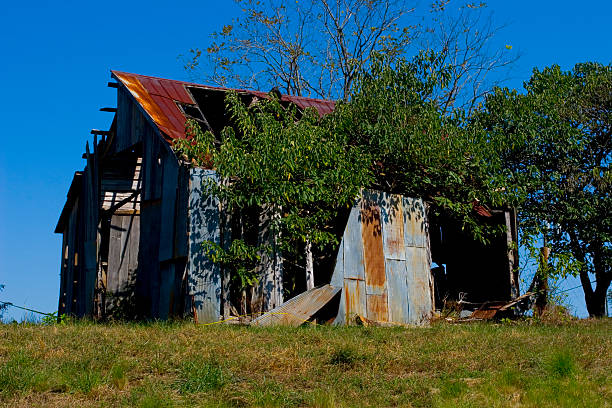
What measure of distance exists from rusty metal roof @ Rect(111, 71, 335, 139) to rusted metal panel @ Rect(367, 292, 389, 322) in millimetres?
4939

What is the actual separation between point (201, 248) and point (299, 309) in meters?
2.08

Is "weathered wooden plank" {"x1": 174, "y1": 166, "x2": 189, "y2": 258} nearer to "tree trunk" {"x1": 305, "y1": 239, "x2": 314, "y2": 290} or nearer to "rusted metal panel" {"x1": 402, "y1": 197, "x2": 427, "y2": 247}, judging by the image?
"tree trunk" {"x1": 305, "y1": 239, "x2": 314, "y2": 290}

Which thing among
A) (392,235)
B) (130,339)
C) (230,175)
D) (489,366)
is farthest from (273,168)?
(489,366)

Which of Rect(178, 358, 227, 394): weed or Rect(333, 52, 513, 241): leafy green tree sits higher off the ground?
Rect(333, 52, 513, 241): leafy green tree

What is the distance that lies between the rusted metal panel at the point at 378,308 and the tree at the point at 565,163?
636 centimetres

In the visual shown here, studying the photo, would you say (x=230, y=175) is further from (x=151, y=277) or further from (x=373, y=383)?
(x=373, y=383)

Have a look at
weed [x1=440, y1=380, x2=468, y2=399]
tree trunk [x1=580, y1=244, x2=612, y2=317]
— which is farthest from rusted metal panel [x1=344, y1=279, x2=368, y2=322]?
tree trunk [x1=580, y1=244, x2=612, y2=317]

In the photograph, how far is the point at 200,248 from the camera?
12.7 meters

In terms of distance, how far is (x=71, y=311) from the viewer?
62.1 ft

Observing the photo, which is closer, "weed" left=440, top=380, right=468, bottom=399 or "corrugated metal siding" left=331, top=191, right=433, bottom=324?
"weed" left=440, top=380, right=468, bottom=399

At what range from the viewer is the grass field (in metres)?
7.22

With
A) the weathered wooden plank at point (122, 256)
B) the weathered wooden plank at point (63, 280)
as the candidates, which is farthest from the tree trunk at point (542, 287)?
the weathered wooden plank at point (63, 280)

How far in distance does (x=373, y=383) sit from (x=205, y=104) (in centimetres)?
1076

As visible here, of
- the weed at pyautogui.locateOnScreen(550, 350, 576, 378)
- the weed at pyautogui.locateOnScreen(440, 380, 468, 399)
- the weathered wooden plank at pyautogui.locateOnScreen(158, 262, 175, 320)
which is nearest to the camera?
the weed at pyautogui.locateOnScreen(440, 380, 468, 399)
